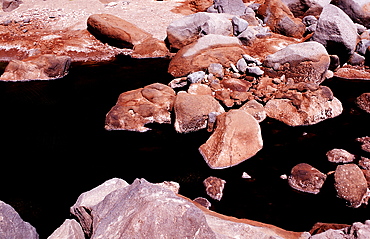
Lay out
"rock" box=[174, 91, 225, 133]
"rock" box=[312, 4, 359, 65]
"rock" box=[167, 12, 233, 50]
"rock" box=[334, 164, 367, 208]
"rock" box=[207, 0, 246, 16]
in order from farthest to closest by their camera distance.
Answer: "rock" box=[207, 0, 246, 16] < "rock" box=[167, 12, 233, 50] < "rock" box=[312, 4, 359, 65] < "rock" box=[174, 91, 225, 133] < "rock" box=[334, 164, 367, 208]

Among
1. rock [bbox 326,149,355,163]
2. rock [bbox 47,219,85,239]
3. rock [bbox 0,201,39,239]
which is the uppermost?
rock [bbox 0,201,39,239]

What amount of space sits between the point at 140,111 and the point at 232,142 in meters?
2.89

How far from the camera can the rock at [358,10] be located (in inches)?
536

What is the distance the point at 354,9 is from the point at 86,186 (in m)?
12.7

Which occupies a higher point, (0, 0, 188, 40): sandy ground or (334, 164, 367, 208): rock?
(334, 164, 367, 208): rock

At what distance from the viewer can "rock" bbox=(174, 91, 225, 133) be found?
824 cm

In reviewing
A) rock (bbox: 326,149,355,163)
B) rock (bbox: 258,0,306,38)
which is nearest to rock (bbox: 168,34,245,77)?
rock (bbox: 258,0,306,38)

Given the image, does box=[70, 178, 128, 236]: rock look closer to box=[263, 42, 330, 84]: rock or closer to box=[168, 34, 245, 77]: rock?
box=[168, 34, 245, 77]: rock

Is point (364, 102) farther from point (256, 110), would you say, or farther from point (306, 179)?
point (306, 179)

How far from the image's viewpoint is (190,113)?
824cm

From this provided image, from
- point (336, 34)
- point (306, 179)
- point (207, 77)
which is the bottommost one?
point (207, 77)

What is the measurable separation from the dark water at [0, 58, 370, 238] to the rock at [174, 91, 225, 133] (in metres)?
0.24

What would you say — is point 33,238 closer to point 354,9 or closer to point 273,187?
point 273,187

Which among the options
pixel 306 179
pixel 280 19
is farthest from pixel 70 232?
pixel 280 19
